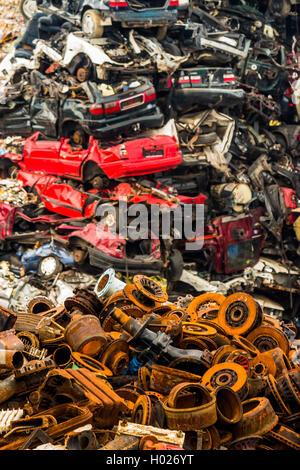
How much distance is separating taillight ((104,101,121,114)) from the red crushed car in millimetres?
646

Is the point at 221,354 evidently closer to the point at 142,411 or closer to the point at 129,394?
the point at 129,394

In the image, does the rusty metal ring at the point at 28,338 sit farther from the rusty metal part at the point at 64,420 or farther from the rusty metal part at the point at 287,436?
the rusty metal part at the point at 287,436

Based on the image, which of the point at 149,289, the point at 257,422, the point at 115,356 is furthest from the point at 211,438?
the point at 149,289

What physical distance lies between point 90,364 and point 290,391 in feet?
4.80

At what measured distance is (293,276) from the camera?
12.3 meters

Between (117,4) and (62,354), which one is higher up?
(117,4)

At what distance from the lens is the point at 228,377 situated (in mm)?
3998

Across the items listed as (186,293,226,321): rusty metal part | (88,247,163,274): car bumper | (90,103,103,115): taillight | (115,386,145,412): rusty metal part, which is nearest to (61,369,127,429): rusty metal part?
(115,386,145,412): rusty metal part

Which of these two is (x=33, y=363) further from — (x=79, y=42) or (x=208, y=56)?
(x=208, y=56)

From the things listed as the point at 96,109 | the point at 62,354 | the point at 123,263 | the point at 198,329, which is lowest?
the point at 123,263

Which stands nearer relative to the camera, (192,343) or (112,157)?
(192,343)

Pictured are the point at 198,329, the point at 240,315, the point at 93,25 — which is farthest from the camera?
the point at 93,25

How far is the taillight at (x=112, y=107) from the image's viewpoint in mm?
10703
